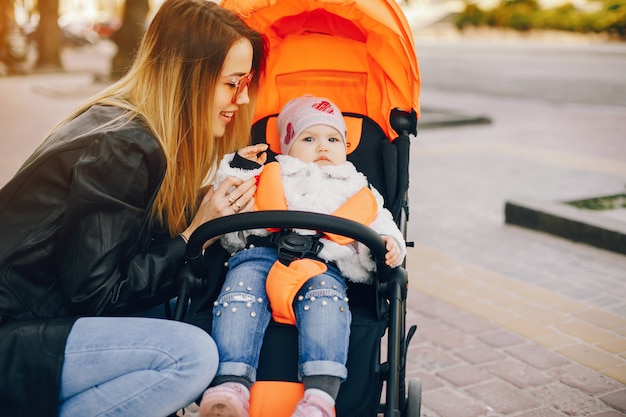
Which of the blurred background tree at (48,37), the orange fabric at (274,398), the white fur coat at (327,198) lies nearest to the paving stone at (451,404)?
the white fur coat at (327,198)

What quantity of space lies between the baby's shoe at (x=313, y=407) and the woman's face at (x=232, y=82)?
100 centimetres

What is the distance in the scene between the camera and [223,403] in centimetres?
212

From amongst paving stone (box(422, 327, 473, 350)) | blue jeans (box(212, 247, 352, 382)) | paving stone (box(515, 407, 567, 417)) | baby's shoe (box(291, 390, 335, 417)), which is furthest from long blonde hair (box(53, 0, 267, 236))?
paving stone (box(422, 327, 473, 350))

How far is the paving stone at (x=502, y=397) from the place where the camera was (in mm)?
3285

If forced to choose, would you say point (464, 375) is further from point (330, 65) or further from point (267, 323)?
point (330, 65)

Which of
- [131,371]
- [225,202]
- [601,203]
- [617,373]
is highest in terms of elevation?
[225,202]

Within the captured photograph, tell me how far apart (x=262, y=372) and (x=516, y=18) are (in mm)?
37851

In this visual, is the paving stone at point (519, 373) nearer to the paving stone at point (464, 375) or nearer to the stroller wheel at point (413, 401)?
the paving stone at point (464, 375)

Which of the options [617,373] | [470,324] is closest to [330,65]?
[470,324]

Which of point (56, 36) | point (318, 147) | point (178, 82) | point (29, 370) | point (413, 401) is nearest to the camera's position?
point (29, 370)

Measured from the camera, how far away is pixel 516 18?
37.3m

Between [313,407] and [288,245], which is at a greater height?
[288,245]

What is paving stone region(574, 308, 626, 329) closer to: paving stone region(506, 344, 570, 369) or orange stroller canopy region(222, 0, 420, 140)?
paving stone region(506, 344, 570, 369)

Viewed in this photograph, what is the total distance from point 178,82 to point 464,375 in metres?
2.06
